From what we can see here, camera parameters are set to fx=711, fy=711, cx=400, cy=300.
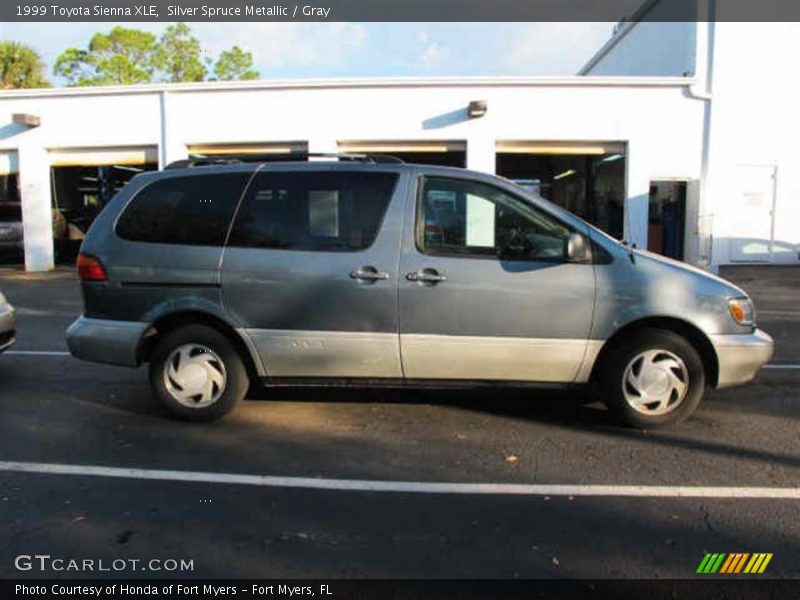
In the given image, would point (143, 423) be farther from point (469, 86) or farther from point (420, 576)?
point (469, 86)

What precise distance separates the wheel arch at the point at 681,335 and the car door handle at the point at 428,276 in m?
1.28

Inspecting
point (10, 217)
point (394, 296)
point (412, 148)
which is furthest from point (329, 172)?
point (10, 217)

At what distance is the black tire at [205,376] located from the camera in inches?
210

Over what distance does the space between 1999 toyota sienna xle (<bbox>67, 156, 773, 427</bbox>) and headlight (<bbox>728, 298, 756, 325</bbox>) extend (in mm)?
15

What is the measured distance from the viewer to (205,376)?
5344mm

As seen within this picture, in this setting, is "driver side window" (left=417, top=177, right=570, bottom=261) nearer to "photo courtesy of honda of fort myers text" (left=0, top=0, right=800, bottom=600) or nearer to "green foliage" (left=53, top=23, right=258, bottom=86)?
"photo courtesy of honda of fort myers text" (left=0, top=0, right=800, bottom=600)

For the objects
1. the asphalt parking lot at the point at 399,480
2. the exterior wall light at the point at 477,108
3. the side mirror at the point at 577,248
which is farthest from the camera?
the exterior wall light at the point at 477,108

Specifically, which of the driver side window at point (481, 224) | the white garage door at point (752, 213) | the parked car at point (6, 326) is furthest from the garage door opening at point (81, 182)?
the white garage door at point (752, 213)

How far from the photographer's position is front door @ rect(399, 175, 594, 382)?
5059 millimetres

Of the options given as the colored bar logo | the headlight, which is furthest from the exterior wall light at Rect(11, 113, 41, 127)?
the colored bar logo

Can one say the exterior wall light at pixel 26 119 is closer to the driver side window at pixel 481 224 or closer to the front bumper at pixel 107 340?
the front bumper at pixel 107 340

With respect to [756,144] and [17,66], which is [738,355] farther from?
[17,66]

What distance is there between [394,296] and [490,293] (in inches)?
27.0
